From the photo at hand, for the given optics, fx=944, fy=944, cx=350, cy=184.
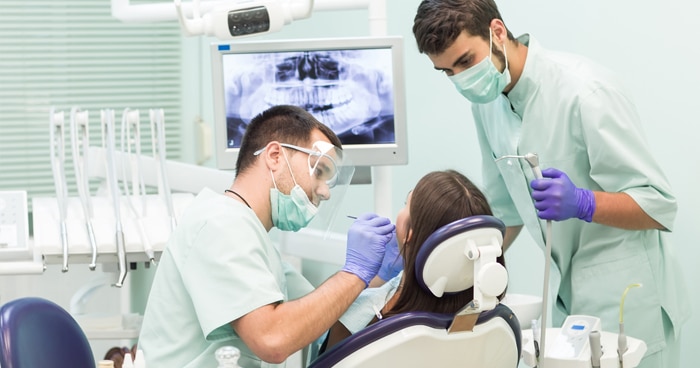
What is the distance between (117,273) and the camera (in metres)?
2.77

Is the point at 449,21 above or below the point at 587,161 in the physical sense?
above

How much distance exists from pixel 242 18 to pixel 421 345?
1209 millimetres

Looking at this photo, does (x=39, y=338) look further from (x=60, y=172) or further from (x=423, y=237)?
(x=60, y=172)

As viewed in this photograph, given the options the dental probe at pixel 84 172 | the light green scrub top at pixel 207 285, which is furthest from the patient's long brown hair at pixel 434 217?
the dental probe at pixel 84 172

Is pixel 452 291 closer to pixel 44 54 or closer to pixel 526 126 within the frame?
pixel 526 126

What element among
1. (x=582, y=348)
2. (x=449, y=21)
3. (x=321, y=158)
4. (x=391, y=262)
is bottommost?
(x=582, y=348)

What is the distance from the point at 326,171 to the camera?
186 centimetres

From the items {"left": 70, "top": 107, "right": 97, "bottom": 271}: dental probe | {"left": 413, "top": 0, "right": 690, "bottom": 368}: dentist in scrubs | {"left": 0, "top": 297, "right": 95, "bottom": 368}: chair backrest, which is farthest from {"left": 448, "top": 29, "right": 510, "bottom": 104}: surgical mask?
{"left": 70, "top": 107, "right": 97, "bottom": 271}: dental probe

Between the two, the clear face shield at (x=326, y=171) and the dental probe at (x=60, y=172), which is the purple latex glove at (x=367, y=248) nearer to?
the clear face shield at (x=326, y=171)

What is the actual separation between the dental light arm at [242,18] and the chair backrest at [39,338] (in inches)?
35.5

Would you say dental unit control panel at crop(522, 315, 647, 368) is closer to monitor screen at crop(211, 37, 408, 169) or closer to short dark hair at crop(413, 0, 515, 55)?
short dark hair at crop(413, 0, 515, 55)

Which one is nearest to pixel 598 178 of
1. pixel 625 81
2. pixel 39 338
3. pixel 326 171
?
pixel 625 81

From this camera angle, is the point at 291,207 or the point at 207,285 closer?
the point at 207,285

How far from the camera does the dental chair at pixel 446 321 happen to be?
5.09ft
